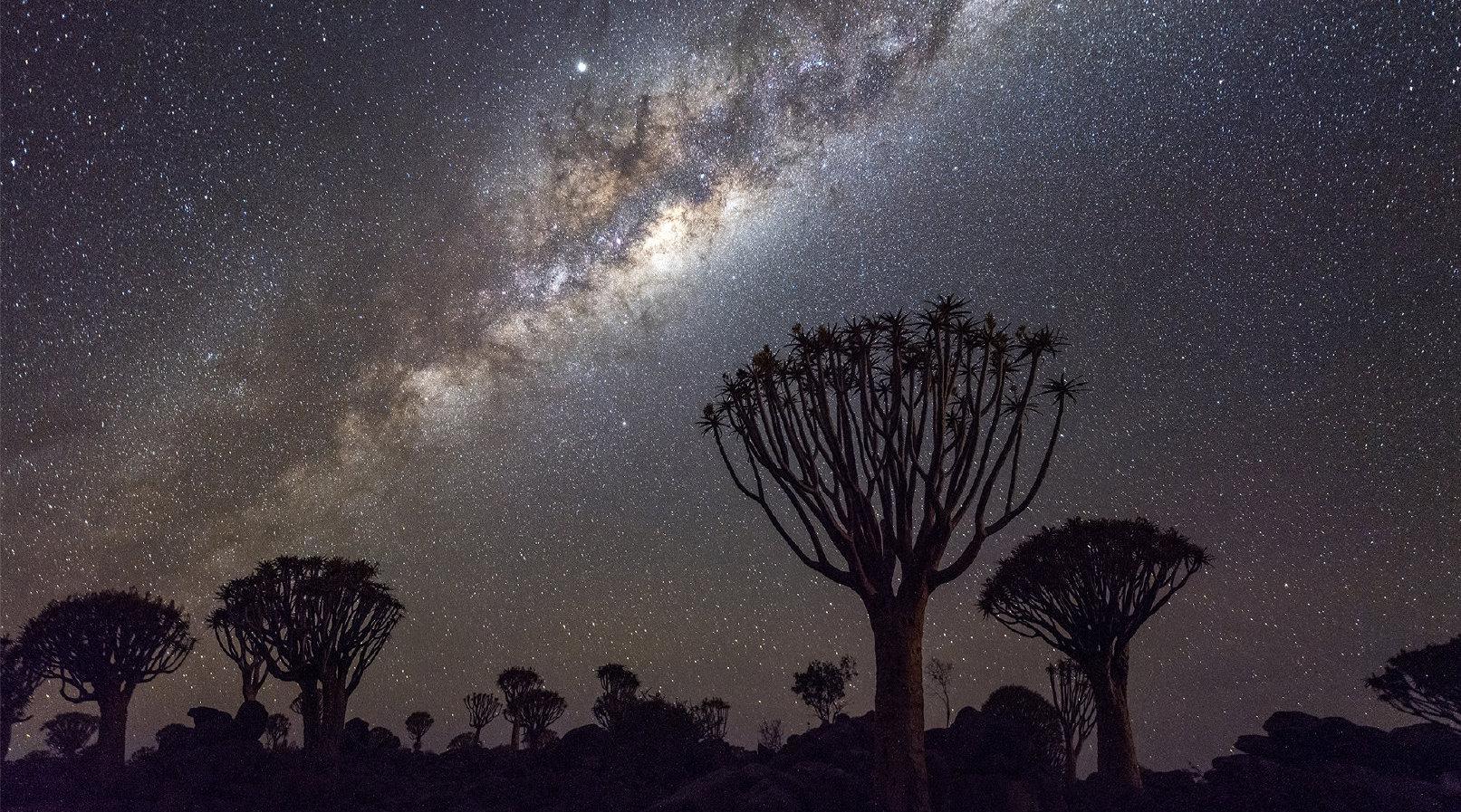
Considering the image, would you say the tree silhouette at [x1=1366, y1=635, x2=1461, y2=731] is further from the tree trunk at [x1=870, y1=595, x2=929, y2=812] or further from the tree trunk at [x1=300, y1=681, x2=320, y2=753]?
the tree trunk at [x1=300, y1=681, x2=320, y2=753]

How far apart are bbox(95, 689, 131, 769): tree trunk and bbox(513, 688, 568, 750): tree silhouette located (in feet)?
43.3

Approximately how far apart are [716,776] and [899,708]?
18.2 feet

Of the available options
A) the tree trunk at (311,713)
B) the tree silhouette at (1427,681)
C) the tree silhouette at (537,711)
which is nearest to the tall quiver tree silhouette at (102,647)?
the tree trunk at (311,713)

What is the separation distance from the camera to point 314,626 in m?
18.8

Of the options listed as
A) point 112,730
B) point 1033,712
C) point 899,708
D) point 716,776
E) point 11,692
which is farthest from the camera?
point 1033,712

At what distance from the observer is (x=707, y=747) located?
2230cm

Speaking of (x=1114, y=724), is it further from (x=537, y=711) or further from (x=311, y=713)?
(x=537, y=711)

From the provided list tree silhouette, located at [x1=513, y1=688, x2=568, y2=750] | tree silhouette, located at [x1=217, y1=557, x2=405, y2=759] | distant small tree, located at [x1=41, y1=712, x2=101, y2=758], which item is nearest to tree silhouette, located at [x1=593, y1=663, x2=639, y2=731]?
tree silhouette, located at [x1=513, y1=688, x2=568, y2=750]

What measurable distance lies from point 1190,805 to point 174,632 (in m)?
25.8

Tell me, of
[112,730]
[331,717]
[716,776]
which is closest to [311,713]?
[331,717]

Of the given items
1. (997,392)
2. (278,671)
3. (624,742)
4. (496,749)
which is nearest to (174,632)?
(278,671)

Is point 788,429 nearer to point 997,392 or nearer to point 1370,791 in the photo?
point 997,392

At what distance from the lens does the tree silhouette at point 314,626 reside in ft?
60.6

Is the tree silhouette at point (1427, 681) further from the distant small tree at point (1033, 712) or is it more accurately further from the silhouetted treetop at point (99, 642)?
the silhouetted treetop at point (99, 642)
